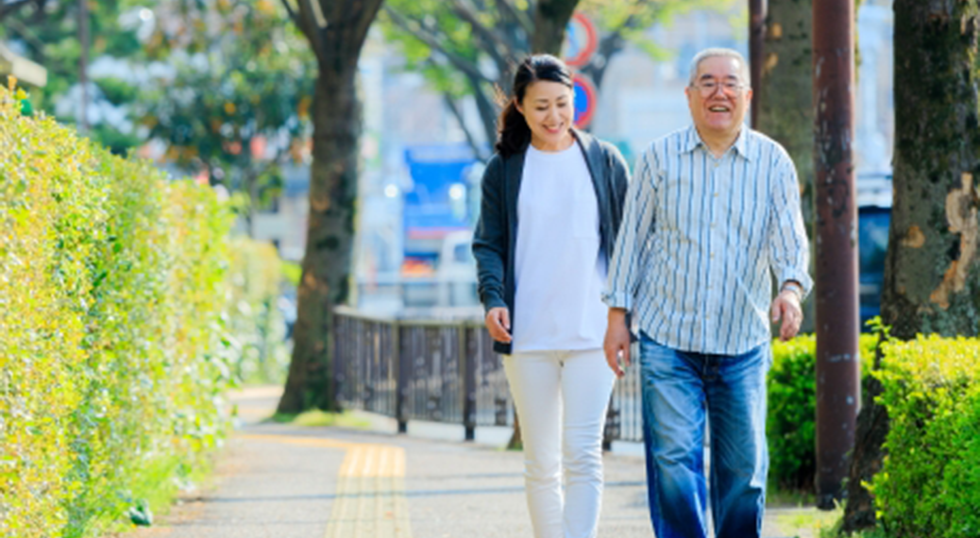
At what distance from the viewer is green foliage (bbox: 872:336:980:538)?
182 inches

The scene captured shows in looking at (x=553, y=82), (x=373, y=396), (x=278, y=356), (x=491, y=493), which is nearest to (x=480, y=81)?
(x=278, y=356)

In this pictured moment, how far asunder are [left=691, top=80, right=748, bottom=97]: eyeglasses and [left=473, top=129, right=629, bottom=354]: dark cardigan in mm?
600

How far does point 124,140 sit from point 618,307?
30.3m

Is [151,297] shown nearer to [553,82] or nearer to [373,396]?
[553,82]

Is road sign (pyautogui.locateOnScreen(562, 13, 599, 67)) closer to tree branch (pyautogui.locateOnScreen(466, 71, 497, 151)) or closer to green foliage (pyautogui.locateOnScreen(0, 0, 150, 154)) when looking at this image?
tree branch (pyautogui.locateOnScreen(466, 71, 497, 151))

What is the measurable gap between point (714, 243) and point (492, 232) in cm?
86

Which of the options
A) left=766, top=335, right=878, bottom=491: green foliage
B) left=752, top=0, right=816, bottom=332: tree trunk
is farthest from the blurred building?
left=766, top=335, right=878, bottom=491: green foliage

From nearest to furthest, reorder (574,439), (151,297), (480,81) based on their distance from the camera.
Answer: (574,439) → (151,297) → (480,81)

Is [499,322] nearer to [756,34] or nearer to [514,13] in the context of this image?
[756,34]

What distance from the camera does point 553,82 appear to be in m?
4.94

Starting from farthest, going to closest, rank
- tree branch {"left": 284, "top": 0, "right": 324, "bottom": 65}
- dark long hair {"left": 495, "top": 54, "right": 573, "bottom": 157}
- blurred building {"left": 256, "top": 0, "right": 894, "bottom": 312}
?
blurred building {"left": 256, "top": 0, "right": 894, "bottom": 312}
tree branch {"left": 284, "top": 0, "right": 324, "bottom": 65}
dark long hair {"left": 495, "top": 54, "right": 573, "bottom": 157}

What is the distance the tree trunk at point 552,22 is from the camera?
10812 mm

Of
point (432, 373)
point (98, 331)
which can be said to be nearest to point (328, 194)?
point (432, 373)

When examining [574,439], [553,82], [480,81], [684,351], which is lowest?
[574,439]
